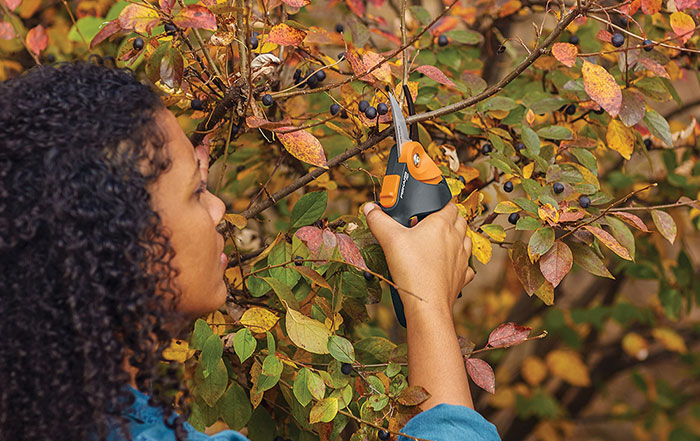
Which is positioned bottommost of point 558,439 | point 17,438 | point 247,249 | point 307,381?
point 558,439

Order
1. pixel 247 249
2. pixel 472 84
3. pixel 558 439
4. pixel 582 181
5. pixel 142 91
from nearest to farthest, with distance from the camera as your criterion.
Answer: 1. pixel 142 91
2. pixel 582 181
3. pixel 472 84
4. pixel 247 249
5. pixel 558 439

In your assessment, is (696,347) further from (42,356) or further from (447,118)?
(42,356)

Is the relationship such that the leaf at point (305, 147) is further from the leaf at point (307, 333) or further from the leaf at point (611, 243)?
the leaf at point (611, 243)

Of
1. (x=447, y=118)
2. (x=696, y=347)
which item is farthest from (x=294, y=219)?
(x=696, y=347)

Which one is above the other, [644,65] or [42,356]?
[42,356]

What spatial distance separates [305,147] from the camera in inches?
39.6

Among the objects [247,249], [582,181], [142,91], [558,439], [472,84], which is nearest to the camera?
[142,91]

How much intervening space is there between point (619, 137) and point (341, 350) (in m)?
0.64

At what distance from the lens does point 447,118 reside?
135 cm

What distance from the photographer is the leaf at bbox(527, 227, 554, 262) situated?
98 centimetres

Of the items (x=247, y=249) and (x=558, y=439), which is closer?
(x=247, y=249)

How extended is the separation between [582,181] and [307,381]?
0.53 meters

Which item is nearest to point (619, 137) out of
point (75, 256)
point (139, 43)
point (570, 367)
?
point (139, 43)

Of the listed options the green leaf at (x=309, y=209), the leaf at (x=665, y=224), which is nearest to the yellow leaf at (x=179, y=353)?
the green leaf at (x=309, y=209)
